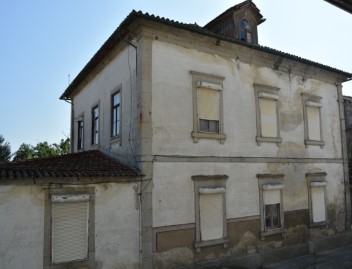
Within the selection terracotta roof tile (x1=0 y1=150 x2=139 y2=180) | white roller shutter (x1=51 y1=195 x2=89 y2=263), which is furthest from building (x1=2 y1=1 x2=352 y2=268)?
terracotta roof tile (x1=0 y1=150 x2=139 y2=180)

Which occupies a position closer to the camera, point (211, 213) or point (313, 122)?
point (211, 213)

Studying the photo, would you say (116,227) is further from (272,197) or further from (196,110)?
(272,197)

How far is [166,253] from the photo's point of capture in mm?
9664

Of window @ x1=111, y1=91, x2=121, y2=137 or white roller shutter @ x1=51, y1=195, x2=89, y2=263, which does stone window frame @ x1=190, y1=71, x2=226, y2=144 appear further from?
white roller shutter @ x1=51, y1=195, x2=89, y2=263

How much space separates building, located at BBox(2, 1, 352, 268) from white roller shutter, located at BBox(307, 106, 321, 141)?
7 centimetres

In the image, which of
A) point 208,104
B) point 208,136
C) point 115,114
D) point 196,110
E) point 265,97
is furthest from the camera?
point 265,97

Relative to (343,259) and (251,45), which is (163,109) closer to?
(251,45)

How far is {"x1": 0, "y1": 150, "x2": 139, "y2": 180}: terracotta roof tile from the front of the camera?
7.95m

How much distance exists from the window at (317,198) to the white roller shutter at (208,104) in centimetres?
553

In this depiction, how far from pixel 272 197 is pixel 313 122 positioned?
438 cm

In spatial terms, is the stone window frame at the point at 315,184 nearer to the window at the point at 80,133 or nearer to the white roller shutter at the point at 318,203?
the white roller shutter at the point at 318,203

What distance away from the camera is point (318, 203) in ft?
46.7

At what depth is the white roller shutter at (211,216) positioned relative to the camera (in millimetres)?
10617

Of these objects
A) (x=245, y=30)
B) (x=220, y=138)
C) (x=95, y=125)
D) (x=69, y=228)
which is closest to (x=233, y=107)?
(x=220, y=138)
